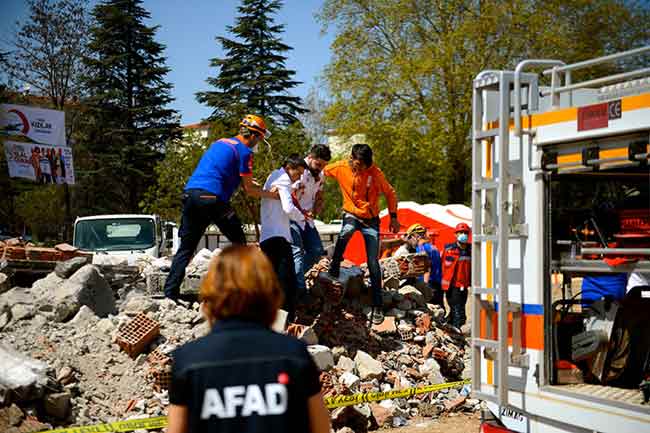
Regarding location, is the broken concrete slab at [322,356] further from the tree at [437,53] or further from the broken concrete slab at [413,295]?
the tree at [437,53]

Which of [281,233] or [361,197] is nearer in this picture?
[281,233]

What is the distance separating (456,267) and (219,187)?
17.6 feet

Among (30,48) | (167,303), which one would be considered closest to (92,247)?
(167,303)

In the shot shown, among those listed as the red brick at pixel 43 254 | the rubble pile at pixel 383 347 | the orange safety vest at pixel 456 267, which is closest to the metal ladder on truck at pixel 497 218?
the rubble pile at pixel 383 347

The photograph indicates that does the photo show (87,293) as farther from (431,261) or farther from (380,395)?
(431,261)

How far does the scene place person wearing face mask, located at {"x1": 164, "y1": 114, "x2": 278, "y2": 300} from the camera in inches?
302

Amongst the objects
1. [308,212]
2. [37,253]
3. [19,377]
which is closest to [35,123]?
[37,253]

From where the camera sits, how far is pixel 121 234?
53.7 ft

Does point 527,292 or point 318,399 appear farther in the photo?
point 527,292

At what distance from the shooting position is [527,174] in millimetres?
4875

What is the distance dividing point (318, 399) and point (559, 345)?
9.82 ft

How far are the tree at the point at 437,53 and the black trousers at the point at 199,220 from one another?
2329 cm

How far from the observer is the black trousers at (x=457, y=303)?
1209 centimetres

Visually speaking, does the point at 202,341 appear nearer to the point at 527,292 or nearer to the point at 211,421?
the point at 211,421
